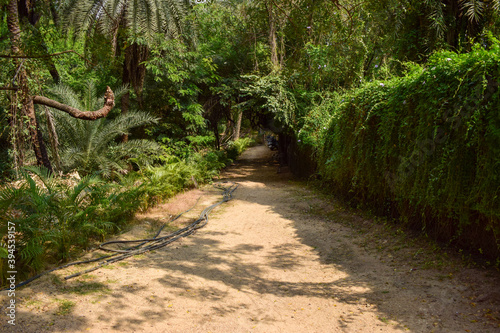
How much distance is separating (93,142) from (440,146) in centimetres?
1082

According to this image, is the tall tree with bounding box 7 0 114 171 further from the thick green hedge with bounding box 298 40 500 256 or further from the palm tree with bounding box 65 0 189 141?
the thick green hedge with bounding box 298 40 500 256

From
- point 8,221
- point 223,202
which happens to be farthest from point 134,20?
point 8,221

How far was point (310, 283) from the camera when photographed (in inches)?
172

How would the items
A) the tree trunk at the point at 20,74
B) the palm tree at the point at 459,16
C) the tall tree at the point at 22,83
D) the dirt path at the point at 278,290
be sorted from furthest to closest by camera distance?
the palm tree at the point at 459,16
the tree trunk at the point at 20,74
the tall tree at the point at 22,83
the dirt path at the point at 278,290

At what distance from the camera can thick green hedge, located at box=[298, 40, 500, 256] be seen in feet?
11.7

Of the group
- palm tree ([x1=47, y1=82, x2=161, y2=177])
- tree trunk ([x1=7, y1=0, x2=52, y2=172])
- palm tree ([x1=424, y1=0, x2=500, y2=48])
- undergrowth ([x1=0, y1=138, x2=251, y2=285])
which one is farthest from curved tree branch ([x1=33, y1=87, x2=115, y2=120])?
palm tree ([x1=424, y1=0, x2=500, y2=48])

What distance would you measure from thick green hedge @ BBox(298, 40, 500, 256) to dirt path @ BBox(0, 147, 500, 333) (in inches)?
21.9

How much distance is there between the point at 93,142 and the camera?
37.9 feet

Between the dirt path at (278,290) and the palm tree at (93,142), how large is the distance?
238 inches

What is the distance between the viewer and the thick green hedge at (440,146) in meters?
3.58

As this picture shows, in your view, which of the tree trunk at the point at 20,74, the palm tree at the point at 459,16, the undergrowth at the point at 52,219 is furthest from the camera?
the palm tree at the point at 459,16

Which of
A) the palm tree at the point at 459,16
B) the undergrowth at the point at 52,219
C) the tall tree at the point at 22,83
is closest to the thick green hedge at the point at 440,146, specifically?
the palm tree at the point at 459,16

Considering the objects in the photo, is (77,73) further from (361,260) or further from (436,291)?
(436,291)

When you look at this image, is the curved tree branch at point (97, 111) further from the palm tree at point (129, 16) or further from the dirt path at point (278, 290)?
the palm tree at point (129, 16)
